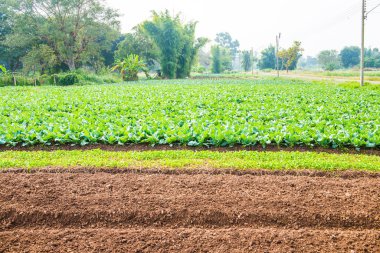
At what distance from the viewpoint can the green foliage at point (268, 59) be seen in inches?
3484

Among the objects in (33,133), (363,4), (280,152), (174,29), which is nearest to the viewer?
(280,152)

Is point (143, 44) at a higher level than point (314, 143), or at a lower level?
higher

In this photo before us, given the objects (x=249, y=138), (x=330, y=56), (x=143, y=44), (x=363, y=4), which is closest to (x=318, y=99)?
(x=249, y=138)

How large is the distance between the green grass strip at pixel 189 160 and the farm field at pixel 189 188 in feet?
0.08

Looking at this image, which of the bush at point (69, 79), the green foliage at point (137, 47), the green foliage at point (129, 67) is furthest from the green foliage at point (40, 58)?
the green foliage at point (137, 47)

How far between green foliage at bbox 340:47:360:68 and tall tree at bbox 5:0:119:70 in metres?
68.0

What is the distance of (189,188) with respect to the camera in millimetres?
5215

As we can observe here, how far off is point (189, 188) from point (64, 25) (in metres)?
39.9

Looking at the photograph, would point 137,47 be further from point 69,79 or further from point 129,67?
point 69,79

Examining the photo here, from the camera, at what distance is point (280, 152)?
7230mm

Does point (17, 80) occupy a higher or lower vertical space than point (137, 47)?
lower

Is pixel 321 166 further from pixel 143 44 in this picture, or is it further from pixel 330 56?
pixel 330 56

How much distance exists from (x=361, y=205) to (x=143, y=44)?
5059 cm

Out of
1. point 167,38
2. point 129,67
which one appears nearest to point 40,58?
point 129,67
